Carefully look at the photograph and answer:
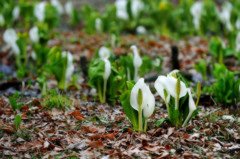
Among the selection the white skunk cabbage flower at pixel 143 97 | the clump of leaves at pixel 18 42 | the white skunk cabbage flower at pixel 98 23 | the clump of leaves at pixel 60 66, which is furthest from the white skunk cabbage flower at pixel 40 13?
the white skunk cabbage flower at pixel 143 97

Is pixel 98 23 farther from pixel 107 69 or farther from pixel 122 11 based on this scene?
pixel 107 69

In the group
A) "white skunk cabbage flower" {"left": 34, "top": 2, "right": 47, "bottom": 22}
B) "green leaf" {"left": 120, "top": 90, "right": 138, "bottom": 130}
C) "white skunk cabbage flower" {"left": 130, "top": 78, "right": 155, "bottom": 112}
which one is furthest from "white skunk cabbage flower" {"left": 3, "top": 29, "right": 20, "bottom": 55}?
"white skunk cabbage flower" {"left": 130, "top": 78, "right": 155, "bottom": 112}

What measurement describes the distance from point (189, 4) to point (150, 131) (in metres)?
5.03

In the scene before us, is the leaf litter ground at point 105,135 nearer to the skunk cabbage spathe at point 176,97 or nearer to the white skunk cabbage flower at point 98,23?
the skunk cabbage spathe at point 176,97

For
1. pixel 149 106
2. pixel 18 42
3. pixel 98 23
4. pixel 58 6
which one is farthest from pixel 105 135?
pixel 58 6

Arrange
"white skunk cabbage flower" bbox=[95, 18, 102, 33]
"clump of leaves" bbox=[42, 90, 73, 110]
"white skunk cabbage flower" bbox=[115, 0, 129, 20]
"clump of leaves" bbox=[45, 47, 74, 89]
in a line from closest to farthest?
"clump of leaves" bbox=[42, 90, 73, 110], "clump of leaves" bbox=[45, 47, 74, 89], "white skunk cabbage flower" bbox=[95, 18, 102, 33], "white skunk cabbage flower" bbox=[115, 0, 129, 20]

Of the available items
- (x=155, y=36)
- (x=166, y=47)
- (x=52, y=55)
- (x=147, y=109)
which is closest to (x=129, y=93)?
(x=147, y=109)

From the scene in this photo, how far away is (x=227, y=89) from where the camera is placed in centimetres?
324

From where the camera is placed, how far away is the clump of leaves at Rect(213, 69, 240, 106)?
3.19 metres

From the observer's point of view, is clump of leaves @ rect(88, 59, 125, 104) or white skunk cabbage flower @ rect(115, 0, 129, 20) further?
white skunk cabbage flower @ rect(115, 0, 129, 20)

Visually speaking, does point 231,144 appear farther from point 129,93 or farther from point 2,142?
point 2,142

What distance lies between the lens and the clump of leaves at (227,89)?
125 inches

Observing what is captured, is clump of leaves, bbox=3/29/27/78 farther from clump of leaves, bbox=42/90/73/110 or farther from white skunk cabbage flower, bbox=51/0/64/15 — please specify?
white skunk cabbage flower, bbox=51/0/64/15

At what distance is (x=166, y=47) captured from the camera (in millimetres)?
5867
